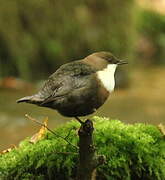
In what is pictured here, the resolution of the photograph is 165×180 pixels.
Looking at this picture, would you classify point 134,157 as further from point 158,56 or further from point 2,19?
point 158,56

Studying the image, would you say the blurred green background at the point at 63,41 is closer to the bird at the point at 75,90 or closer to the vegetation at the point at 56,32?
the vegetation at the point at 56,32

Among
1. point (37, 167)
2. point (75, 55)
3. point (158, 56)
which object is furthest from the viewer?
point (158, 56)

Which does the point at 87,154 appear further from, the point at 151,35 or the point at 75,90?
the point at 151,35

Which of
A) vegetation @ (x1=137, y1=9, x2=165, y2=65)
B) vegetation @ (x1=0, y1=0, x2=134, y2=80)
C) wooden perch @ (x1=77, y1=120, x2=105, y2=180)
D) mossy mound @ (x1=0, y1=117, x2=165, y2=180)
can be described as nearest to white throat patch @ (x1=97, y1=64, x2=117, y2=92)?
wooden perch @ (x1=77, y1=120, x2=105, y2=180)

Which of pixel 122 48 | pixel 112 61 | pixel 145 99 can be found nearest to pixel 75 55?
pixel 122 48

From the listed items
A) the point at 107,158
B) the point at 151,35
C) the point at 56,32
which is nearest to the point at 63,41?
the point at 56,32

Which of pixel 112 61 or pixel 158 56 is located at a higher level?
pixel 158 56

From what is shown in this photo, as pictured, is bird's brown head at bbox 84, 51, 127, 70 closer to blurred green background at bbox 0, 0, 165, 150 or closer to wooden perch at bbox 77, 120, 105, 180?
wooden perch at bbox 77, 120, 105, 180
